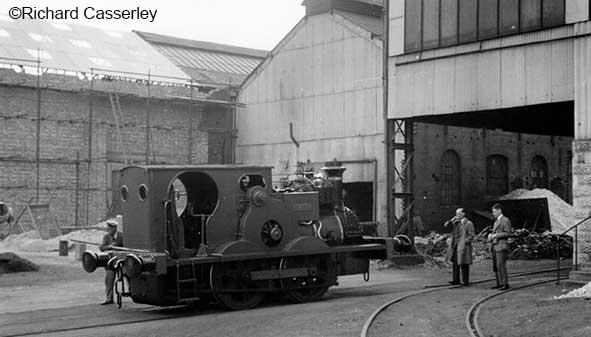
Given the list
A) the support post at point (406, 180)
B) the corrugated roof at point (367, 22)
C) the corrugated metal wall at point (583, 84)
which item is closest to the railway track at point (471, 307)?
the corrugated metal wall at point (583, 84)

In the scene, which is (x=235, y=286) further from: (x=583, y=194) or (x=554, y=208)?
(x=554, y=208)

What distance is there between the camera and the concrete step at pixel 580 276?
16281mm

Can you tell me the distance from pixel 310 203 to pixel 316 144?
55.5 ft

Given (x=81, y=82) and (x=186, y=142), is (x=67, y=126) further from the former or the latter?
(x=186, y=142)

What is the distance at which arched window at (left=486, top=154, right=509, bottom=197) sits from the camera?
3469 cm

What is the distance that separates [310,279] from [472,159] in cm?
2010

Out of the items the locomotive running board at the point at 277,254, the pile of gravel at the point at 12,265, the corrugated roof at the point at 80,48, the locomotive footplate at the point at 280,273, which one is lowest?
the pile of gravel at the point at 12,265

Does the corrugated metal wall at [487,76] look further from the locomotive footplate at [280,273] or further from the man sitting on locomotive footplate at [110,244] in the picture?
the man sitting on locomotive footplate at [110,244]

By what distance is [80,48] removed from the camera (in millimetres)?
37625

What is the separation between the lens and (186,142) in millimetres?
36438

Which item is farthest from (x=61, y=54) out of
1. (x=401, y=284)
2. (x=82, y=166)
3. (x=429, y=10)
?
(x=401, y=284)

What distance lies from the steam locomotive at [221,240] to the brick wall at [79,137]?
61.5 feet

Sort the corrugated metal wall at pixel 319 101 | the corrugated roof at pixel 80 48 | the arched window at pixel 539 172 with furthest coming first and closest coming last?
the arched window at pixel 539 172, the corrugated roof at pixel 80 48, the corrugated metal wall at pixel 319 101

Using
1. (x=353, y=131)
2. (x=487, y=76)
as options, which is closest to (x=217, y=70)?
(x=353, y=131)
